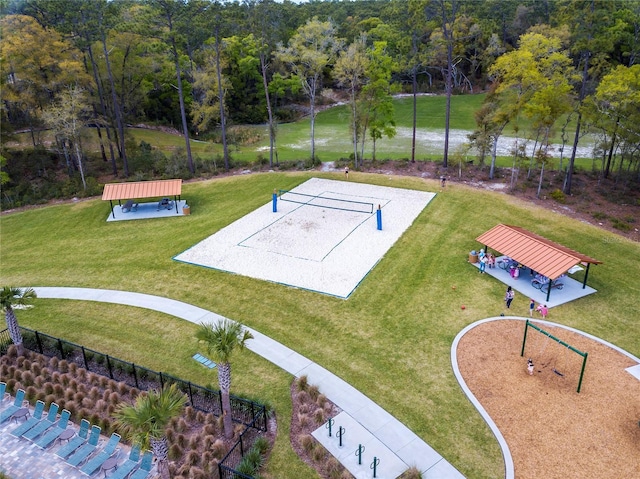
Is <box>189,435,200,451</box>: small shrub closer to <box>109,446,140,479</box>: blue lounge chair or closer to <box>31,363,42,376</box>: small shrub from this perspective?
<box>109,446,140,479</box>: blue lounge chair

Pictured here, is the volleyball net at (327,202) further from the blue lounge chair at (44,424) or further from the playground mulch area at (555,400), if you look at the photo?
the blue lounge chair at (44,424)

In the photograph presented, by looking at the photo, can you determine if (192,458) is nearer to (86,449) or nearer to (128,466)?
(128,466)

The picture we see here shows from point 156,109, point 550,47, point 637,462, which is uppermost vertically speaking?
point 550,47

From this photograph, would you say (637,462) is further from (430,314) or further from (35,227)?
(35,227)

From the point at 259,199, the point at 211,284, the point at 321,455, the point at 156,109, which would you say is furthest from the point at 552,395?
the point at 156,109

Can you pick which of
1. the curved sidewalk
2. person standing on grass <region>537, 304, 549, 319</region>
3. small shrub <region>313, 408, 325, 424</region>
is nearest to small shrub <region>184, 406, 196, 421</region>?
the curved sidewalk
